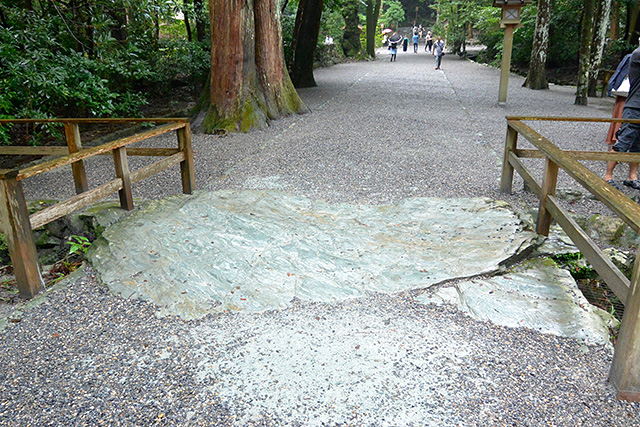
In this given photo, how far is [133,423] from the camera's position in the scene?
2.41 metres

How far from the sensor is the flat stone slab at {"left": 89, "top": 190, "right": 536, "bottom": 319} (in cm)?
371

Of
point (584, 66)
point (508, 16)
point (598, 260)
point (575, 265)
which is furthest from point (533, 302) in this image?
point (584, 66)

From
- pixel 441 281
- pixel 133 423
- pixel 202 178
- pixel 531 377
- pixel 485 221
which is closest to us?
pixel 133 423

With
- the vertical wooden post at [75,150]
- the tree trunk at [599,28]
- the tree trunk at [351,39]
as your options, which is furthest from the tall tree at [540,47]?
the tree trunk at [351,39]

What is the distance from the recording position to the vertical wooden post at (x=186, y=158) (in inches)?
226

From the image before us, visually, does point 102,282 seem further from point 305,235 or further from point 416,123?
point 416,123

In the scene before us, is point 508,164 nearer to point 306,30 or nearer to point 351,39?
point 306,30

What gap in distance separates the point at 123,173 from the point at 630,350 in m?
4.45

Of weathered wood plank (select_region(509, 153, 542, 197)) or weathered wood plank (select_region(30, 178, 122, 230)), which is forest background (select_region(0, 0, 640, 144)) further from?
weathered wood plank (select_region(509, 153, 542, 197))

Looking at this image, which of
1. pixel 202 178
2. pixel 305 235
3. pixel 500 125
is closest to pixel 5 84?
pixel 202 178

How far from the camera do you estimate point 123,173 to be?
16.2ft

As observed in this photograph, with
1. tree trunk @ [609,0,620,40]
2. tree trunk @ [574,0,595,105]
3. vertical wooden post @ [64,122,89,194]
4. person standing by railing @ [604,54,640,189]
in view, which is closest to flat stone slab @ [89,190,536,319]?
vertical wooden post @ [64,122,89,194]

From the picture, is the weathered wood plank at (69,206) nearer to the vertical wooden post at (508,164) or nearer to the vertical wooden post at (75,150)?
the vertical wooden post at (75,150)

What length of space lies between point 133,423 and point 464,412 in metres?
1.65
